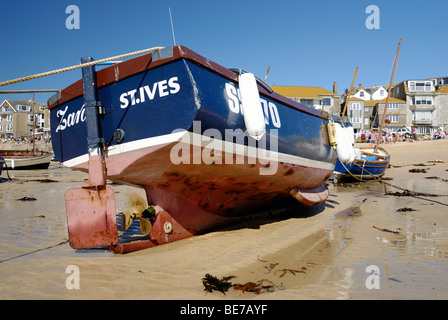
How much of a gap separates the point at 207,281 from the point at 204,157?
1.41m

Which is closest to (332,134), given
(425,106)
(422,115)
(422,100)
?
(422,115)

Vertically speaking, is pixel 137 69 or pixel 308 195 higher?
pixel 137 69

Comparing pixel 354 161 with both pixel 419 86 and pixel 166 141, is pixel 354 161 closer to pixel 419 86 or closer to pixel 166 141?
pixel 166 141

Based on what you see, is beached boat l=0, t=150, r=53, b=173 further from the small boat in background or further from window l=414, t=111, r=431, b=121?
window l=414, t=111, r=431, b=121

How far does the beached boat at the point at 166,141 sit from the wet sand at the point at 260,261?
0.45 m

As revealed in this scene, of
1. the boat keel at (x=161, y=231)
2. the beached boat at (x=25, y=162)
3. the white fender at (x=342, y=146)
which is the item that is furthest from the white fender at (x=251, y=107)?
the beached boat at (x=25, y=162)

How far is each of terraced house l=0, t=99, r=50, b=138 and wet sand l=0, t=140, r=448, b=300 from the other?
7802 centimetres

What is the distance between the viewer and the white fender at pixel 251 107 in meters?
3.99

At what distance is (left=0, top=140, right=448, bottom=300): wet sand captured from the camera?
2.82m

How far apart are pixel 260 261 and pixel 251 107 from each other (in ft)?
6.01

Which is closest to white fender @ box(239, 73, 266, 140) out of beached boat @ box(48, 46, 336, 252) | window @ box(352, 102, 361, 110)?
beached boat @ box(48, 46, 336, 252)

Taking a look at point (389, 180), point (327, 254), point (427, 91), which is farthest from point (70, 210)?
point (427, 91)

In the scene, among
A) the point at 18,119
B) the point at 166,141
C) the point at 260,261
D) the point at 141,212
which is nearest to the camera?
the point at 166,141

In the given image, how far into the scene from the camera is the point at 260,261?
12.2 ft
